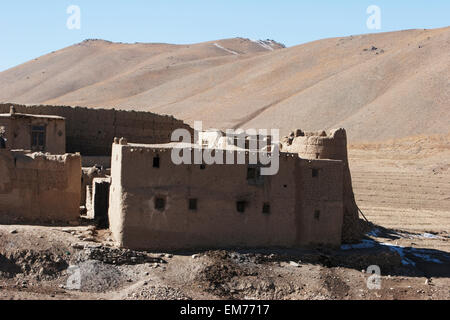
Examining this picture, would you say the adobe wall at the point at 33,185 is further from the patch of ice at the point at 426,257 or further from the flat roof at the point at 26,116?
the patch of ice at the point at 426,257

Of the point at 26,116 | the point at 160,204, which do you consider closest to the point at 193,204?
the point at 160,204

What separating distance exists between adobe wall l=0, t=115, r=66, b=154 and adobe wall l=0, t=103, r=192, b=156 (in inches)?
69.3

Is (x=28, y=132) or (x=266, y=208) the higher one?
(x=28, y=132)

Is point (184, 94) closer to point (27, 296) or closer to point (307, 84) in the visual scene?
point (307, 84)

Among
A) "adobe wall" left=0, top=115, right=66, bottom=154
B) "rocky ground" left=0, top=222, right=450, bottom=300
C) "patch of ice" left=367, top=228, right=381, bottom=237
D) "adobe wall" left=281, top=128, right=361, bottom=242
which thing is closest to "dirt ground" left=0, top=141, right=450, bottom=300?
"rocky ground" left=0, top=222, right=450, bottom=300

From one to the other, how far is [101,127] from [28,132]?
157 inches

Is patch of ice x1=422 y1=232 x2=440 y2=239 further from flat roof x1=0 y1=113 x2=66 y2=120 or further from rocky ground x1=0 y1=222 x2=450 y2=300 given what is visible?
flat roof x1=0 y1=113 x2=66 y2=120

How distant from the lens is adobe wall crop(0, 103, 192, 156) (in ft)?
79.4

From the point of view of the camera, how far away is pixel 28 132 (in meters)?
21.4

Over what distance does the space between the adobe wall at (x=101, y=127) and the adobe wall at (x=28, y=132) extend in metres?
1.76

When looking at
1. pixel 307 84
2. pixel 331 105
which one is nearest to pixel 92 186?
pixel 331 105

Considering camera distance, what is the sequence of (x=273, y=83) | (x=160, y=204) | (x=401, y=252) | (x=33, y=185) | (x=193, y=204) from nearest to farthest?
(x=160, y=204) → (x=193, y=204) → (x=33, y=185) → (x=401, y=252) → (x=273, y=83)

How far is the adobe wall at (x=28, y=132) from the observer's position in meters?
21.1

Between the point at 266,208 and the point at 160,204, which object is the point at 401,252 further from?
the point at 160,204
